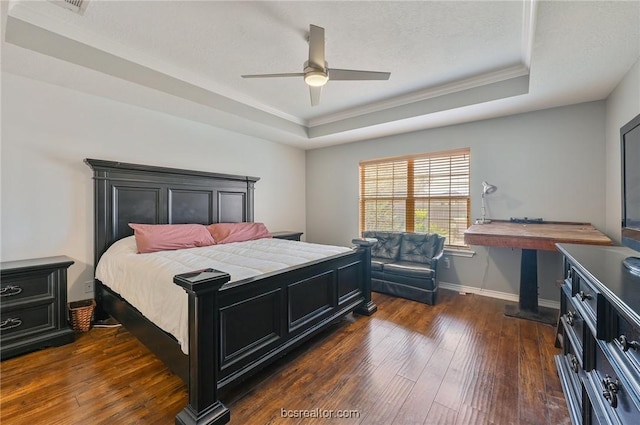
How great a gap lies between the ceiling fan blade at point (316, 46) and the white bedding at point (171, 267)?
1627mm

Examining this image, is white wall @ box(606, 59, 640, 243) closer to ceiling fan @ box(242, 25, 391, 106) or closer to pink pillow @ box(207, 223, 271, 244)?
ceiling fan @ box(242, 25, 391, 106)

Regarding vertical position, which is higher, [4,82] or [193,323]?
[4,82]

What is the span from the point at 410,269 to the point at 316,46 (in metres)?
2.76

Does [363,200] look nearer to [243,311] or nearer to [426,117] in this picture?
[426,117]

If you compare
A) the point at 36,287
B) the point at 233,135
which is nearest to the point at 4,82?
the point at 36,287

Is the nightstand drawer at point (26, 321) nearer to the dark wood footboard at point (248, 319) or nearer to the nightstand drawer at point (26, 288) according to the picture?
the nightstand drawer at point (26, 288)

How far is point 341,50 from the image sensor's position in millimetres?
2604

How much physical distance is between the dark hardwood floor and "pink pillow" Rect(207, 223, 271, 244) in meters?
1.44

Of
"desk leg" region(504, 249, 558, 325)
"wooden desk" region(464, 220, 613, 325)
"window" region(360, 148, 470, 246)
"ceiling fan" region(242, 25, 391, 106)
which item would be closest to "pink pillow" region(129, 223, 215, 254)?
"ceiling fan" region(242, 25, 391, 106)

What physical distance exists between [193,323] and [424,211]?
374 cm

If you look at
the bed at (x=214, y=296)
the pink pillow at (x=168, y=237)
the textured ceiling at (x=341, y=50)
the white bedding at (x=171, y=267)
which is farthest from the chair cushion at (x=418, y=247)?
the pink pillow at (x=168, y=237)

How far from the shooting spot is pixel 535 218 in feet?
11.2

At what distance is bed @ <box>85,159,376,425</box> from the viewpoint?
61.3 inches

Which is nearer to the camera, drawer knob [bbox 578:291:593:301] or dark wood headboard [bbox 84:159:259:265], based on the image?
drawer knob [bbox 578:291:593:301]
